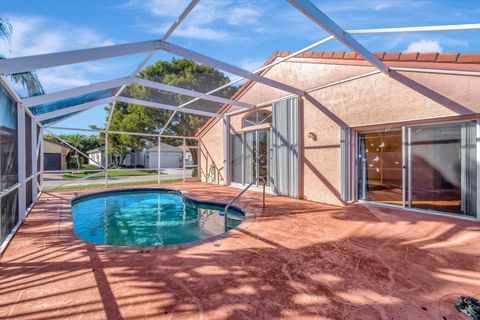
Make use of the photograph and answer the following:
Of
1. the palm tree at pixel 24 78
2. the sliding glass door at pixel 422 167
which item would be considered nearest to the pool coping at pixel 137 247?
the palm tree at pixel 24 78

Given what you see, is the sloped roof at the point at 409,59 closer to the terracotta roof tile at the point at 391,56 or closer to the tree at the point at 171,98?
the terracotta roof tile at the point at 391,56

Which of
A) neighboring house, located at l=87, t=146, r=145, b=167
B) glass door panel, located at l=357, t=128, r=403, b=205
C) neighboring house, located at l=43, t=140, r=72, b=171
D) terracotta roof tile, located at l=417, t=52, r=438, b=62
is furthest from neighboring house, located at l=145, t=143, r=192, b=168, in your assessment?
terracotta roof tile, located at l=417, t=52, r=438, b=62

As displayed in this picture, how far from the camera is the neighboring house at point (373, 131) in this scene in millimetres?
4953

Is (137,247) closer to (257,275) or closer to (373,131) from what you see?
(257,275)

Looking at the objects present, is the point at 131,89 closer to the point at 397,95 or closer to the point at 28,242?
the point at 28,242

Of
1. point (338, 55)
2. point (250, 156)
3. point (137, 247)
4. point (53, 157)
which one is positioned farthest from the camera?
point (53, 157)

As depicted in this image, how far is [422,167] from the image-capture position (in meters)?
5.68

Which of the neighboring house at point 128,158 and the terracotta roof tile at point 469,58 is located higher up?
the terracotta roof tile at point 469,58

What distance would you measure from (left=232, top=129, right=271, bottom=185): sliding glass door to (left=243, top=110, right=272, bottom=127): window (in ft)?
1.15

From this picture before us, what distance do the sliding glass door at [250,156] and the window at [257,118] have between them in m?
0.35

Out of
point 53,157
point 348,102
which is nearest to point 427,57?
point 348,102

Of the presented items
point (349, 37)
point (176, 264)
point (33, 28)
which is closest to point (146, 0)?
point (33, 28)

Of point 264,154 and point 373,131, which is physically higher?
point 373,131

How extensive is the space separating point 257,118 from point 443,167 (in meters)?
6.16
